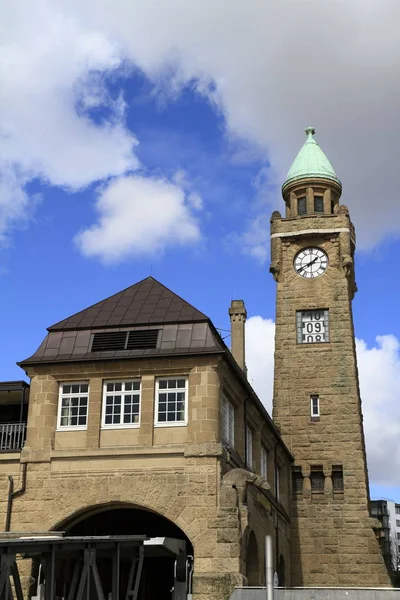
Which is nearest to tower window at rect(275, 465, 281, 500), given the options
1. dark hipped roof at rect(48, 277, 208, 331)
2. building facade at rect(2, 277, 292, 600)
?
building facade at rect(2, 277, 292, 600)

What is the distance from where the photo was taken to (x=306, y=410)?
38.8 m

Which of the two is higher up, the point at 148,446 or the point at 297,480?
the point at 297,480

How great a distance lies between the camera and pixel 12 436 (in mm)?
25250

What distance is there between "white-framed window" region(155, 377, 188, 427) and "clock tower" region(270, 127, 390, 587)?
15683 mm

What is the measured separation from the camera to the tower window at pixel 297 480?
124 ft

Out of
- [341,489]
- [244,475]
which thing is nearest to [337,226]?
[341,489]

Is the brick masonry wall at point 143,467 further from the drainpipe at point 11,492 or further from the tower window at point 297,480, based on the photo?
the tower window at point 297,480

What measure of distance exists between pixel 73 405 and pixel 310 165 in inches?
951

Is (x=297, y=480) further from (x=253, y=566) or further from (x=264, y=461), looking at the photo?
(x=253, y=566)

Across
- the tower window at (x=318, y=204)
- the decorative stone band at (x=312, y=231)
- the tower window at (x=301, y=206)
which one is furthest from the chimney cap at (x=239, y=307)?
the tower window at (x=318, y=204)

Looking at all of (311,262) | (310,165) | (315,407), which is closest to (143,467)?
(315,407)

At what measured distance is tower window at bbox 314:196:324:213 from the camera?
4297 cm

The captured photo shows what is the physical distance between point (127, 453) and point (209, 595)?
4.41 m

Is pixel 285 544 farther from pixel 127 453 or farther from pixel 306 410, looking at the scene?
pixel 127 453
